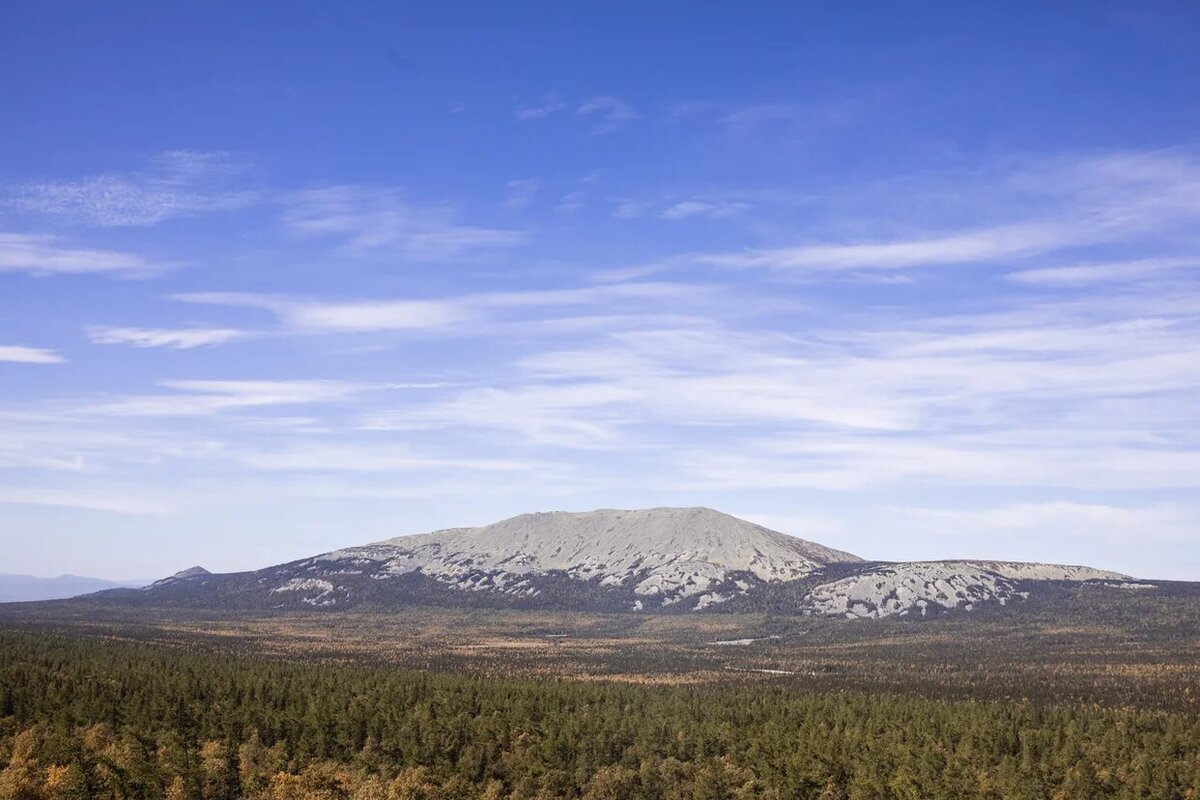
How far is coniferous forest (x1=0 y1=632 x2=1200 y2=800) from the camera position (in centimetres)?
13088

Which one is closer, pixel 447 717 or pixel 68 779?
pixel 68 779

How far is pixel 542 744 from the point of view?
15150 cm

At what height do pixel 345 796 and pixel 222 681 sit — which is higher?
pixel 222 681

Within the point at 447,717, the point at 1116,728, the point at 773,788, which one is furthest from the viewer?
the point at 447,717

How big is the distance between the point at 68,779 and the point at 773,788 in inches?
3360

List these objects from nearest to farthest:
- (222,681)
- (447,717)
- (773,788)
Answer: (773,788) → (447,717) → (222,681)

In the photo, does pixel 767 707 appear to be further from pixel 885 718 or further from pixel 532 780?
pixel 532 780

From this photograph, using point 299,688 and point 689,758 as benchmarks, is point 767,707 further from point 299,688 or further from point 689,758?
point 299,688

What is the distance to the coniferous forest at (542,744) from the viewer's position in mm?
130875

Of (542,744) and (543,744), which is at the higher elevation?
(543,744)

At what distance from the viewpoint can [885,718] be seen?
15462 cm

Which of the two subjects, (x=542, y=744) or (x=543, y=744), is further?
(x=542, y=744)

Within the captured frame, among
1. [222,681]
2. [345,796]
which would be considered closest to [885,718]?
[345,796]

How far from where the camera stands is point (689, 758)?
151 m
